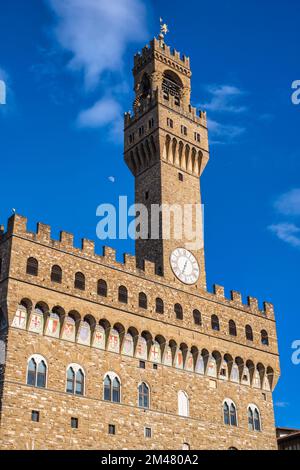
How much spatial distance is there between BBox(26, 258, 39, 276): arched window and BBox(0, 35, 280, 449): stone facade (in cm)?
7

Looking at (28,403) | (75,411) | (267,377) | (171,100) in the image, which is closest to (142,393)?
(75,411)

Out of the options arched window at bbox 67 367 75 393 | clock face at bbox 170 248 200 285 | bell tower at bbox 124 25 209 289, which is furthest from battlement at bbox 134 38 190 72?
arched window at bbox 67 367 75 393

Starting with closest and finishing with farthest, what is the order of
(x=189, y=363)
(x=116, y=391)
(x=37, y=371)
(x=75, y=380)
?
(x=37, y=371), (x=75, y=380), (x=116, y=391), (x=189, y=363)

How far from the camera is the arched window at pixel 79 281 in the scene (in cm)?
4066

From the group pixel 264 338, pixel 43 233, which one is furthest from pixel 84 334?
pixel 264 338

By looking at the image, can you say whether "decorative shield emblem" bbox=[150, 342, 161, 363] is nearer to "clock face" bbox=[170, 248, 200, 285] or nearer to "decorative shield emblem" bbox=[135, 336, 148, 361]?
"decorative shield emblem" bbox=[135, 336, 148, 361]

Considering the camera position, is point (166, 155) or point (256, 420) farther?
point (166, 155)

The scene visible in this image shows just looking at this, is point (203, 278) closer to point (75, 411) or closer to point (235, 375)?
point (235, 375)

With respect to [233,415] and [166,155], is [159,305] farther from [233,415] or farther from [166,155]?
[166,155]

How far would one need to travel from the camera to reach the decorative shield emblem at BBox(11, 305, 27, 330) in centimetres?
3719

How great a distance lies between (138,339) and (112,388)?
3788 millimetres

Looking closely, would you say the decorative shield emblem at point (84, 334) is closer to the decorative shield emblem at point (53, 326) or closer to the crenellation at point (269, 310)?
the decorative shield emblem at point (53, 326)

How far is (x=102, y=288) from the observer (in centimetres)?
4197
